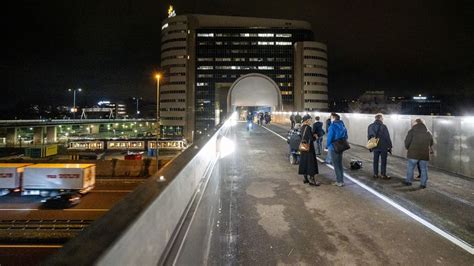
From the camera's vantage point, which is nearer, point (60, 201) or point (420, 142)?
point (420, 142)

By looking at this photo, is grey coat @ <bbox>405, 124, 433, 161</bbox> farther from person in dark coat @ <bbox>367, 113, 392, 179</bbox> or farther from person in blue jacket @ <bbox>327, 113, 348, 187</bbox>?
person in blue jacket @ <bbox>327, 113, 348, 187</bbox>

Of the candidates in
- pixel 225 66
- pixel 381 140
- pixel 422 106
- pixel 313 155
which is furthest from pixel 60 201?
pixel 422 106

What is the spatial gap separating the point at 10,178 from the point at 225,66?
97517mm

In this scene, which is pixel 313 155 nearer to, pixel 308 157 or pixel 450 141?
pixel 308 157

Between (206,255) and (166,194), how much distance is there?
4.25 feet

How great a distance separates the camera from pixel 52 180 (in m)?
22.6

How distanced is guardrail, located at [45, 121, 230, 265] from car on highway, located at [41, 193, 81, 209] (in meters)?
20.1

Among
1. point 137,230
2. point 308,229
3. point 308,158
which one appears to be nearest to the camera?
point 137,230

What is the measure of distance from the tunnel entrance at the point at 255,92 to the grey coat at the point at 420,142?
7316 cm

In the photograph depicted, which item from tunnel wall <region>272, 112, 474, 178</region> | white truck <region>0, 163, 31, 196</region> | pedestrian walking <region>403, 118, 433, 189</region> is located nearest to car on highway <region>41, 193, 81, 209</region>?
white truck <region>0, 163, 31, 196</region>

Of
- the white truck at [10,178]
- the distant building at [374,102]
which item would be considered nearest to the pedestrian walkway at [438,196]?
the white truck at [10,178]

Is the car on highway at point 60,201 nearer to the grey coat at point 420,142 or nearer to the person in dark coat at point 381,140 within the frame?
the person in dark coat at point 381,140

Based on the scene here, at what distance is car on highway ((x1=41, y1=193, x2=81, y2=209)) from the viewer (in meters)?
20.6

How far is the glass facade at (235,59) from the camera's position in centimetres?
11550
